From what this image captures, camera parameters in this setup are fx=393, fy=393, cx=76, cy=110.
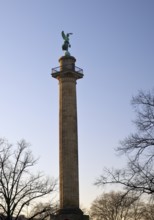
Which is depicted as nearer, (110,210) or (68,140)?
(68,140)

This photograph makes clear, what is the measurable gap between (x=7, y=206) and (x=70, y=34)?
1058 inches

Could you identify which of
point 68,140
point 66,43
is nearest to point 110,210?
point 68,140

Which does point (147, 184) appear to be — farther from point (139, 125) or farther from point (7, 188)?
point (7, 188)

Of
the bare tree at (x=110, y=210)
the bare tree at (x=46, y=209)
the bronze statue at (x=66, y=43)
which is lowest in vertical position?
the bare tree at (x=46, y=209)

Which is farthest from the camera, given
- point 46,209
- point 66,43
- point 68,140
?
point 66,43

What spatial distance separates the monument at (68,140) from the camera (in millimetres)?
44938

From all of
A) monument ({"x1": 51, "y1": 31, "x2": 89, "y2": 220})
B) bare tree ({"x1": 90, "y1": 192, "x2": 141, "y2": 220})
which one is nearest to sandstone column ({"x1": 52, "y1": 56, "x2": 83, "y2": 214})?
monument ({"x1": 51, "y1": 31, "x2": 89, "y2": 220})

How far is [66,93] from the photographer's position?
4909 cm

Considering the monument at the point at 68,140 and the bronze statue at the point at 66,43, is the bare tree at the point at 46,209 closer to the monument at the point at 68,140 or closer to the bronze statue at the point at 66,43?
the monument at the point at 68,140

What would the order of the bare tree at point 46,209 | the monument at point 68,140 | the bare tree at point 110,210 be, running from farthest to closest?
the bare tree at point 110,210 < the monument at point 68,140 < the bare tree at point 46,209

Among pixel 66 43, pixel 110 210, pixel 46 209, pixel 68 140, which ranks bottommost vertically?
pixel 46 209

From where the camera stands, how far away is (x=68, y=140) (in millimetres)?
47188

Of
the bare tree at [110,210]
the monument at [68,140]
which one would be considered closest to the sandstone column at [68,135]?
the monument at [68,140]

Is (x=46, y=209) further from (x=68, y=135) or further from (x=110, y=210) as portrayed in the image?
(x=110, y=210)
